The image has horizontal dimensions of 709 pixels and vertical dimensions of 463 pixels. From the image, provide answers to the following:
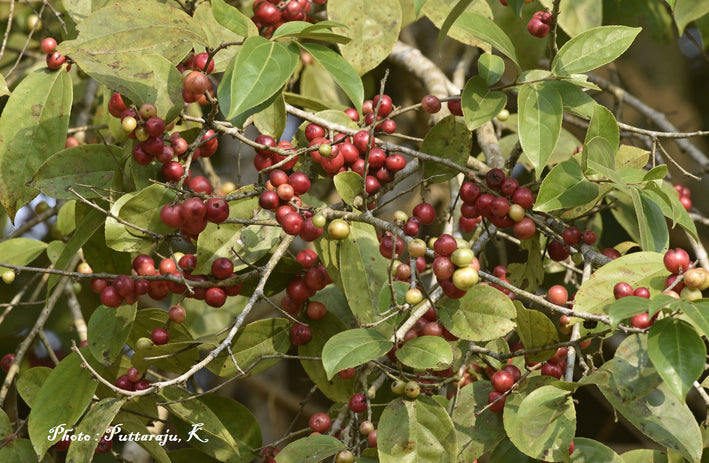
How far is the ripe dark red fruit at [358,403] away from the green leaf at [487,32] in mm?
571

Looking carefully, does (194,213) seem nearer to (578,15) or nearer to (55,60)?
(55,60)

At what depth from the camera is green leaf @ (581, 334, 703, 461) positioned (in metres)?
0.94

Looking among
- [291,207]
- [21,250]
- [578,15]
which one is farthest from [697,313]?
[21,250]

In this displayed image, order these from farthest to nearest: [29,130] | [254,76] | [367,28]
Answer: [367,28], [29,130], [254,76]

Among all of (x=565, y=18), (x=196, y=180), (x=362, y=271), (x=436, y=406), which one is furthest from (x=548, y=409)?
(x=565, y=18)

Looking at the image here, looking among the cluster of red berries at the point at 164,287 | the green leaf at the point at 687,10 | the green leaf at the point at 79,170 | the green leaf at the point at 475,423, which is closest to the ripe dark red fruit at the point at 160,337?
the cluster of red berries at the point at 164,287

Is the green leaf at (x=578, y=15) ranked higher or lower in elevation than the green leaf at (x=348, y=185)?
higher

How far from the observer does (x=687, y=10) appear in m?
1.66

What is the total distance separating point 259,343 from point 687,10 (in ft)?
3.93

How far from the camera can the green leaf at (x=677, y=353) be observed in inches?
31.8

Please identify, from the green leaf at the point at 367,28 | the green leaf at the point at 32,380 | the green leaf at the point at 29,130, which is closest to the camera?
the green leaf at the point at 29,130

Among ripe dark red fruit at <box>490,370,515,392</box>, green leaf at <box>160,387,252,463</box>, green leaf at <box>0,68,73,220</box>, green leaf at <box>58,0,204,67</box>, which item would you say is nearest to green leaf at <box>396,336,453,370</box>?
ripe dark red fruit at <box>490,370,515,392</box>

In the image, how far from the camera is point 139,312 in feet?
4.37

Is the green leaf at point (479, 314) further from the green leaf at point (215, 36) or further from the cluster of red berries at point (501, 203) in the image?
the green leaf at point (215, 36)
